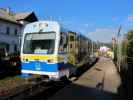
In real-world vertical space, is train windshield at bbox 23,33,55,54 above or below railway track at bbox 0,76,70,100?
above

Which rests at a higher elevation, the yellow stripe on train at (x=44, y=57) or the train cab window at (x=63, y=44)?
the train cab window at (x=63, y=44)

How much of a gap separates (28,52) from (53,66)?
5.45 feet

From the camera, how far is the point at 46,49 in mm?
13273

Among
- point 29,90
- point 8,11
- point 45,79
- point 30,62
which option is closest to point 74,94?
point 29,90

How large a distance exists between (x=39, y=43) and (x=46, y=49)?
53cm

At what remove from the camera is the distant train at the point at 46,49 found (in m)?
13.0

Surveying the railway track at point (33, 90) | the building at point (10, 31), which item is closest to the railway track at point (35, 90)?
the railway track at point (33, 90)

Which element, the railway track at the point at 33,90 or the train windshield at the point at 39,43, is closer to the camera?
the railway track at the point at 33,90

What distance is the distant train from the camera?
13.0 meters

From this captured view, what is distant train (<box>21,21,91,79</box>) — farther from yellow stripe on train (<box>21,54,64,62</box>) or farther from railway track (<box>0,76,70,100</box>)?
railway track (<box>0,76,70,100</box>)

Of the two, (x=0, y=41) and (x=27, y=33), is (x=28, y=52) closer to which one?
(x=27, y=33)

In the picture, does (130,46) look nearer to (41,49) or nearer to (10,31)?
→ (41,49)

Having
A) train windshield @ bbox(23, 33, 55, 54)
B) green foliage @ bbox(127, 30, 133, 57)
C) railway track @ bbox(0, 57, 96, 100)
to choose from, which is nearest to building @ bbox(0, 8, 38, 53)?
green foliage @ bbox(127, 30, 133, 57)

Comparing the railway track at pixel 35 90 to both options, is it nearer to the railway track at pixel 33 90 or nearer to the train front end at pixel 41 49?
the railway track at pixel 33 90
